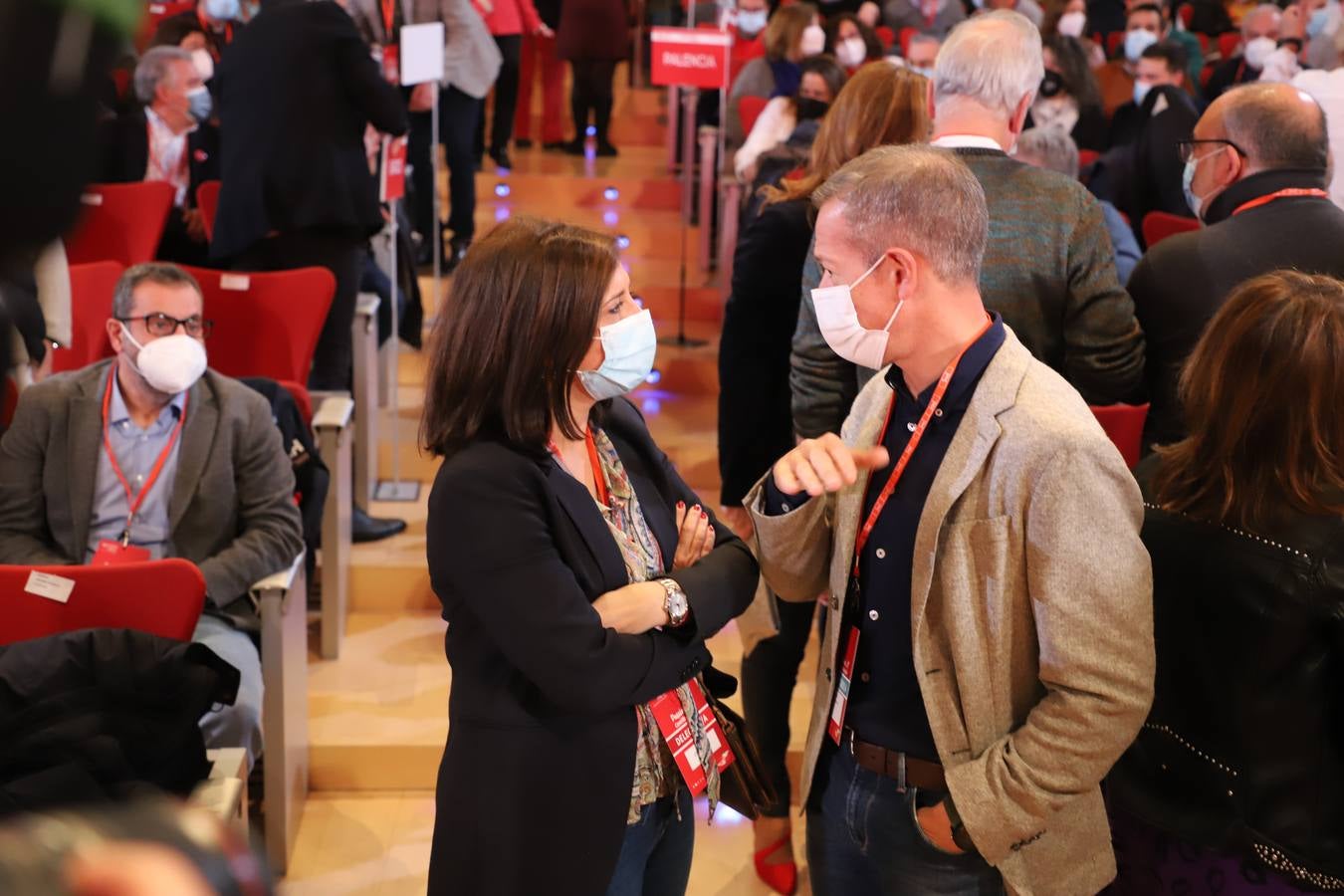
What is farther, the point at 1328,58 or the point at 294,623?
the point at 1328,58

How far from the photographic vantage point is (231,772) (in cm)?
256

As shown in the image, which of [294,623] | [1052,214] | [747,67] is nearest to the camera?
[1052,214]

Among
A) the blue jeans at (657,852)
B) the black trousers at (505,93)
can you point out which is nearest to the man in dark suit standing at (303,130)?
the blue jeans at (657,852)

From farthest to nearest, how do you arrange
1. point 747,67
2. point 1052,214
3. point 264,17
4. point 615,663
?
point 747,67
point 264,17
point 1052,214
point 615,663

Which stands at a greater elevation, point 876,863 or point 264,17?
point 264,17

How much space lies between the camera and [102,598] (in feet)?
8.70

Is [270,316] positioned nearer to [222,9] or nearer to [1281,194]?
[1281,194]

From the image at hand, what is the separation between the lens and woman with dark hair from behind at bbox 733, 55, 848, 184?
5.10m

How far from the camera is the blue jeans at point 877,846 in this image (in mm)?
1750

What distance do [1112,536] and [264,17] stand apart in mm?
3912

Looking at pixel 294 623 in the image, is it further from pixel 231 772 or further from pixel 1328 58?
pixel 1328 58


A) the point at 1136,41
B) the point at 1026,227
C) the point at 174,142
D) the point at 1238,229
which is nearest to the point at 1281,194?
the point at 1238,229

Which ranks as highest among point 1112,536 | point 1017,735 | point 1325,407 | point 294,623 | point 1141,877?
point 1325,407

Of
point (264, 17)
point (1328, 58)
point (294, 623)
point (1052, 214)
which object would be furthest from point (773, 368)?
→ point (1328, 58)
